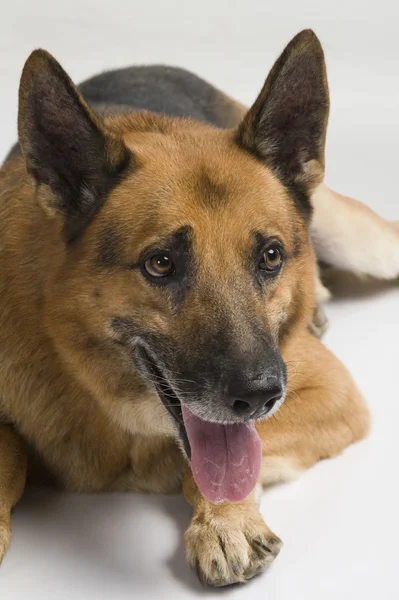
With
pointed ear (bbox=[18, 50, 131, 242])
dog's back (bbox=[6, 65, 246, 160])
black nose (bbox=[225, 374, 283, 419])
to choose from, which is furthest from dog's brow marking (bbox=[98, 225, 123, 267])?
dog's back (bbox=[6, 65, 246, 160])

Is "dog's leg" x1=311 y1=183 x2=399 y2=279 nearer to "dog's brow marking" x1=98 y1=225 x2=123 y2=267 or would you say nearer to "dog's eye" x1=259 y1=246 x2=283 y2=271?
"dog's eye" x1=259 y1=246 x2=283 y2=271

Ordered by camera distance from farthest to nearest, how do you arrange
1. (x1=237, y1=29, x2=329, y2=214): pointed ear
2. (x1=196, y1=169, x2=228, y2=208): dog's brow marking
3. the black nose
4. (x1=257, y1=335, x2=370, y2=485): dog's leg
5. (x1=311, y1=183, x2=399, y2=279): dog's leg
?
(x1=311, y1=183, x2=399, y2=279): dog's leg
(x1=257, y1=335, x2=370, y2=485): dog's leg
(x1=237, y1=29, x2=329, y2=214): pointed ear
(x1=196, y1=169, x2=228, y2=208): dog's brow marking
the black nose

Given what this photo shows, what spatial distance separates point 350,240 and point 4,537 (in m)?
2.85

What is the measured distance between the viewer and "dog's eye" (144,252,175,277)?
3.62 metres

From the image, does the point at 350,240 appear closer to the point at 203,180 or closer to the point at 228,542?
the point at 203,180

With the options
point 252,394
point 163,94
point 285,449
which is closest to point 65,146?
point 252,394

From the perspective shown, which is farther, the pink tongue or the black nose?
the pink tongue

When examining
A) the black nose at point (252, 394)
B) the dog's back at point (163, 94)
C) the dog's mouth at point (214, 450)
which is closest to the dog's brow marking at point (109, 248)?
the dog's mouth at point (214, 450)

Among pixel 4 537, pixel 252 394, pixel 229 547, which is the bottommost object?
pixel 4 537

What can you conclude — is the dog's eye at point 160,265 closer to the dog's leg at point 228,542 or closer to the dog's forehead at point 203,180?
the dog's forehead at point 203,180

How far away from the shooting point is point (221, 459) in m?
3.77

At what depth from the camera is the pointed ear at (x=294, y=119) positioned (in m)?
3.85

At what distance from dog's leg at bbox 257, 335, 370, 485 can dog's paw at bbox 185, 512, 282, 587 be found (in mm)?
467

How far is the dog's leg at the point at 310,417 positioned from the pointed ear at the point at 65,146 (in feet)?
3.78
